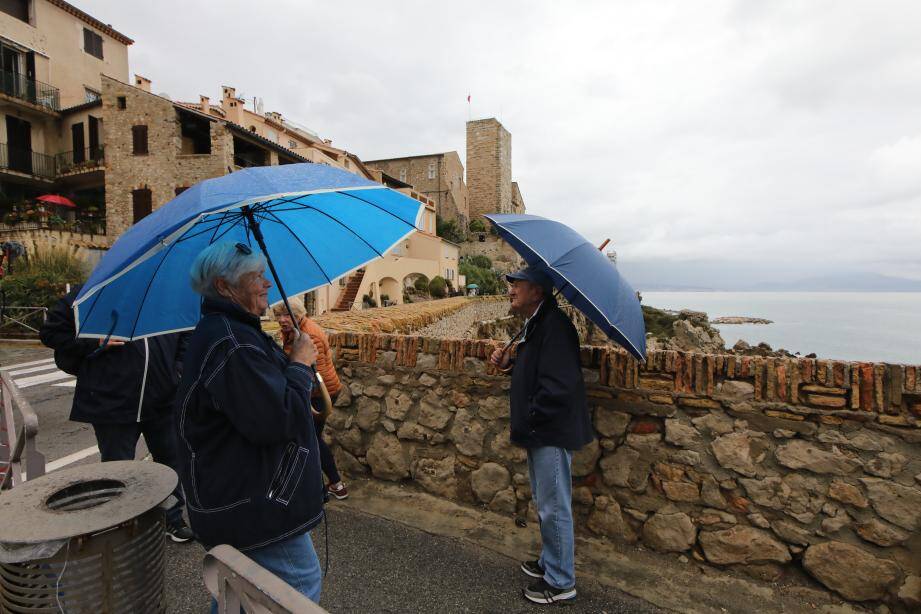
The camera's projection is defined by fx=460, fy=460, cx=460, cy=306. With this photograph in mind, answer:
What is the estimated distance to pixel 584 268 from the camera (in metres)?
2.33

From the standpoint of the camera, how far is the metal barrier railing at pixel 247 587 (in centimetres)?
113

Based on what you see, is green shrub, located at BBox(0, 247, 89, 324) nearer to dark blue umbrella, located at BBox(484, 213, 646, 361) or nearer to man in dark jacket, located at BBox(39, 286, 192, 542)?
man in dark jacket, located at BBox(39, 286, 192, 542)

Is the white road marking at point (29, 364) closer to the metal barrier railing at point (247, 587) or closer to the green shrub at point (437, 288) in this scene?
the metal barrier railing at point (247, 587)

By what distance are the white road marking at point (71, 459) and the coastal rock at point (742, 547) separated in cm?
573

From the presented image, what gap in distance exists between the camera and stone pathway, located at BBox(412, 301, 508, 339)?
431 inches

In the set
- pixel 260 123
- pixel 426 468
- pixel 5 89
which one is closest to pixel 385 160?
pixel 260 123

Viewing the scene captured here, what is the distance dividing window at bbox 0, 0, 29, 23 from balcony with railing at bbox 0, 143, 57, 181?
23.3ft

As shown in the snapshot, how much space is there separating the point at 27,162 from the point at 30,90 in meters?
4.01

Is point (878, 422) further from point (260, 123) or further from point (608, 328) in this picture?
point (260, 123)

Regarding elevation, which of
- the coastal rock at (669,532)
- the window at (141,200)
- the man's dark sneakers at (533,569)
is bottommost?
the man's dark sneakers at (533,569)

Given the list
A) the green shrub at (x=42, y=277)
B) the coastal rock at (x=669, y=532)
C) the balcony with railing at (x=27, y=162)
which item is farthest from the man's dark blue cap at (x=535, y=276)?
the balcony with railing at (x=27, y=162)

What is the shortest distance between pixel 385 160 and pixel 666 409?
51592 mm

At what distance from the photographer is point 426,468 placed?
3.76m

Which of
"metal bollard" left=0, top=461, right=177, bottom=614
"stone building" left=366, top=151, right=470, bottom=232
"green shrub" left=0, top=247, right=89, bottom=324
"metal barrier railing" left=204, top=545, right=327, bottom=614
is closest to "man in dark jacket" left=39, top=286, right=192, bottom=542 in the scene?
"metal bollard" left=0, top=461, right=177, bottom=614
